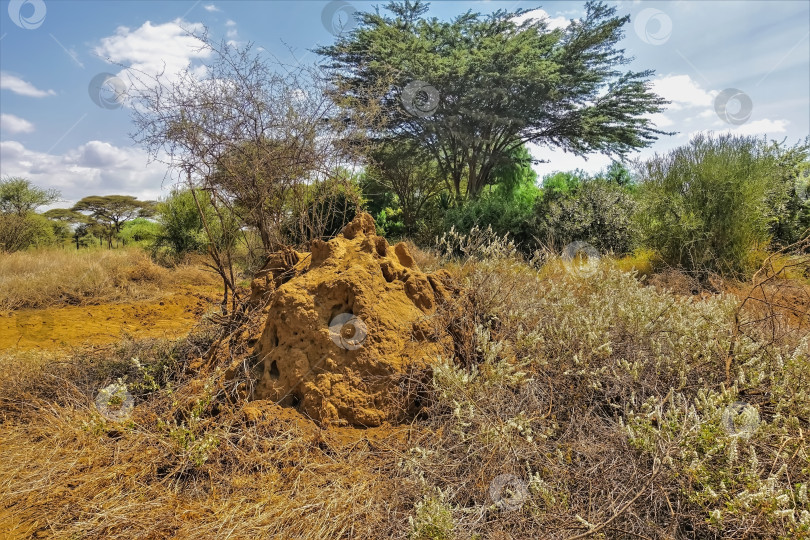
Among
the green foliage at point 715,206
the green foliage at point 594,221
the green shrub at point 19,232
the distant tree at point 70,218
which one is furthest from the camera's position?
the distant tree at point 70,218

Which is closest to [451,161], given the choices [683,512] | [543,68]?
[543,68]

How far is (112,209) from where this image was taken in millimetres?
26844

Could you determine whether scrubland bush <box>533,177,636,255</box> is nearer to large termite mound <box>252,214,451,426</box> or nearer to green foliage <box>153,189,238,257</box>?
large termite mound <box>252,214,451,426</box>

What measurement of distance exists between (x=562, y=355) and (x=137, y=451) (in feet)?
9.31

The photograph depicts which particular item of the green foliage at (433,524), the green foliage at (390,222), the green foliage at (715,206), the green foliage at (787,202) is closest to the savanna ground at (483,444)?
the green foliage at (433,524)

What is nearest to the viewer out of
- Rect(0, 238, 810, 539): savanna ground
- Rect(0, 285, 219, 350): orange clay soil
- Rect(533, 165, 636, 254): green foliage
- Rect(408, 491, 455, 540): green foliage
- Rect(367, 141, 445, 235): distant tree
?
Rect(408, 491, 455, 540): green foliage

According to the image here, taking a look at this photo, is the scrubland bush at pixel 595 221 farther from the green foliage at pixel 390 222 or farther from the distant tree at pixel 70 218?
the distant tree at pixel 70 218

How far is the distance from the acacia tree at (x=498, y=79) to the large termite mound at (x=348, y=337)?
1139 cm

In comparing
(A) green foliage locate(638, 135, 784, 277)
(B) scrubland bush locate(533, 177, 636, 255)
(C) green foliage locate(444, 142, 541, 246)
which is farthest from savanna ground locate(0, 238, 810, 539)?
(C) green foliage locate(444, 142, 541, 246)

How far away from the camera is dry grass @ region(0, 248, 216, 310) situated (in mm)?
9227

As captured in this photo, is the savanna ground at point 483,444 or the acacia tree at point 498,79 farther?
the acacia tree at point 498,79

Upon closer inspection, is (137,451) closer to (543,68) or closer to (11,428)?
(11,428)

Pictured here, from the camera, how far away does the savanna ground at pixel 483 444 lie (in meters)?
Result: 2.29

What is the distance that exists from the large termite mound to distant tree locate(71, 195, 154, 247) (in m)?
25.9
